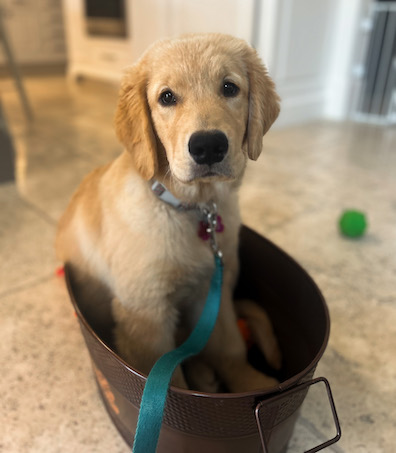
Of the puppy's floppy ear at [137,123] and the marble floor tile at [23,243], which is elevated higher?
the puppy's floppy ear at [137,123]

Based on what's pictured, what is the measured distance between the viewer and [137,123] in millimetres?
980

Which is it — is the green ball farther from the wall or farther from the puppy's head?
the wall

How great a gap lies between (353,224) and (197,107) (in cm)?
120

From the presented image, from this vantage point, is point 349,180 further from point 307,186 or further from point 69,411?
point 69,411

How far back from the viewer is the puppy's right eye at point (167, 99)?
94cm

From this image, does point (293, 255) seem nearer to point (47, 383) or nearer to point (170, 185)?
point (170, 185)

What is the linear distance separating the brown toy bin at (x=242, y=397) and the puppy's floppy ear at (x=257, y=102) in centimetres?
37

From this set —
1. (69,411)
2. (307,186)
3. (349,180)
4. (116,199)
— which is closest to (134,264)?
(116,199)

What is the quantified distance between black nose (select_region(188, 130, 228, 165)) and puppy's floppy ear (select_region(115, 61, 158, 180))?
0.14m

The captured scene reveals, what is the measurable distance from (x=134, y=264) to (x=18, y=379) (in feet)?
1.62

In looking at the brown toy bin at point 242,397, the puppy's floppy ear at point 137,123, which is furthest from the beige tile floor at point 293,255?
the puppy's floppy ear at point 137,123

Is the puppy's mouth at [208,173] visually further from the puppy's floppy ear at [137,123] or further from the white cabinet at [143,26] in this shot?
the white cabinet at [143,26]

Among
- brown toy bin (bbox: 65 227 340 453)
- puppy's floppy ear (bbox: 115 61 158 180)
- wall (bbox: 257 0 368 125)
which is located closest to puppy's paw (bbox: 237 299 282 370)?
brown toy bin (bbox: 65 227 340 453)

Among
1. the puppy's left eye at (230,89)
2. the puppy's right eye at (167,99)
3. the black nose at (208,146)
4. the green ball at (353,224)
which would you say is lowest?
the green ball at (353,224)
